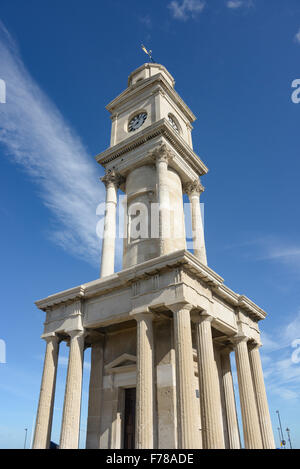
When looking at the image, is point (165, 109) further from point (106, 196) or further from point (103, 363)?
point (103, 363)

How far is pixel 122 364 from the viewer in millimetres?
22969

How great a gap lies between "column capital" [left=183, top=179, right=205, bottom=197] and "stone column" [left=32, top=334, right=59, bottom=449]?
15623 mm

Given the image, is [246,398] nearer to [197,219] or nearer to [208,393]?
[208,393]

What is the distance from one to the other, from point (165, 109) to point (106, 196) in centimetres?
922

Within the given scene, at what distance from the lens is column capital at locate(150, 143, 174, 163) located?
27.4m

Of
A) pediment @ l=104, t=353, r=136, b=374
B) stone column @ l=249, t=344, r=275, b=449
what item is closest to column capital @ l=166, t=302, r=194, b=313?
pediment @ l=104, t=353, r=136, b=374

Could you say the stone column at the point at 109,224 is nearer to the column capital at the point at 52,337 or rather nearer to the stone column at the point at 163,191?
the stone column at the point at 163,191

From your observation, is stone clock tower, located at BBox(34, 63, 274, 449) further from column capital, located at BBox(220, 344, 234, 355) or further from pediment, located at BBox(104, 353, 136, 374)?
column capital, located at BBox(220, 344, 234, 355)

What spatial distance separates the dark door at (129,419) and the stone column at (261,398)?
8.06m

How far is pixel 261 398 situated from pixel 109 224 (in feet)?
51.9

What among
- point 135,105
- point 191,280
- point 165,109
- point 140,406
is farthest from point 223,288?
point 135,105

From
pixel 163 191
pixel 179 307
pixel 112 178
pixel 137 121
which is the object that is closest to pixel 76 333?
pixel 179 307

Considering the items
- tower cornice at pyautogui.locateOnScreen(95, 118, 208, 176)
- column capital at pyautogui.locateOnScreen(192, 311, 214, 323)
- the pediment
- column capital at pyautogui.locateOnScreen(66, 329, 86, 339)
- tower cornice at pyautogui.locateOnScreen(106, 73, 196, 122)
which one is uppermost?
tower cornice at pyautogui.locateOnScreen(106, 73, 196, 122)

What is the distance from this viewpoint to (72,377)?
69.9 ft
